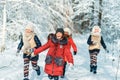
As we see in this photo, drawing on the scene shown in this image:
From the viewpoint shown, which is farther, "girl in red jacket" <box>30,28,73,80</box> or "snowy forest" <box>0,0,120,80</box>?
"snowy forest" <box>0,0,120,80</box>

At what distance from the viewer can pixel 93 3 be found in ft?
108

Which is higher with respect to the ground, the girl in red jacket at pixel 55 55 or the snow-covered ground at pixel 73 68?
the girl in red jacket at pixel 55 55

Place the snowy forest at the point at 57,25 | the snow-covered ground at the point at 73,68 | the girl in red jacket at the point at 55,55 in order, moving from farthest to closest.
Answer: the snowy forest at the point at 57,25 → the snow-covered ground at the point at 73,68 → the girl in red jacket at the point at 55,55

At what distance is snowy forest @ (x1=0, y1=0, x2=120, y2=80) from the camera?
14091 mm

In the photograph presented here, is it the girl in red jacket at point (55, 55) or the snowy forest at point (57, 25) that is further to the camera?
the snowy forest at point (57, 25)

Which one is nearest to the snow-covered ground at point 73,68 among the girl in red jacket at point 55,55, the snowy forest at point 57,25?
the snowy forest at point 57,25

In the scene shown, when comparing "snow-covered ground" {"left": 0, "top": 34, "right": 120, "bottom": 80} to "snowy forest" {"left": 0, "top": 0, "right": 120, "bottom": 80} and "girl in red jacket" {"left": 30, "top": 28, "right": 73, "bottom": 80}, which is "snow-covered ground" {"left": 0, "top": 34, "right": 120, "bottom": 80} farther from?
"girl in red jacket" {"left": 30, "top": 28, "right": 73, "bottom": 80}

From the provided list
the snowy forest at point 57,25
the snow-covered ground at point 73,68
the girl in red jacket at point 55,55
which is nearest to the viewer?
the girl in red jacket at point 55,55

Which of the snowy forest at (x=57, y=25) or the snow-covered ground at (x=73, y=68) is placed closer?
the snow-covered ground at (x=73, y=68)

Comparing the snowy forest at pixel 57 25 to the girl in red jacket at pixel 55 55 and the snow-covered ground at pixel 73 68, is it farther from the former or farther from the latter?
the girl in red jacket at pixel 55 55

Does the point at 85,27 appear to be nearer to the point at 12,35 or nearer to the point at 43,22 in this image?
the point at 43,22

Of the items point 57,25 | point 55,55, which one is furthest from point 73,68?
point 57,25

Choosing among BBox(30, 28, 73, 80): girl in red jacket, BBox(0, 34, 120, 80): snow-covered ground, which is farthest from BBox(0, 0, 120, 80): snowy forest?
BBox(30, 28, 73, 80): girl in red jacket

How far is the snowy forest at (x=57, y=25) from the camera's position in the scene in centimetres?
1409
